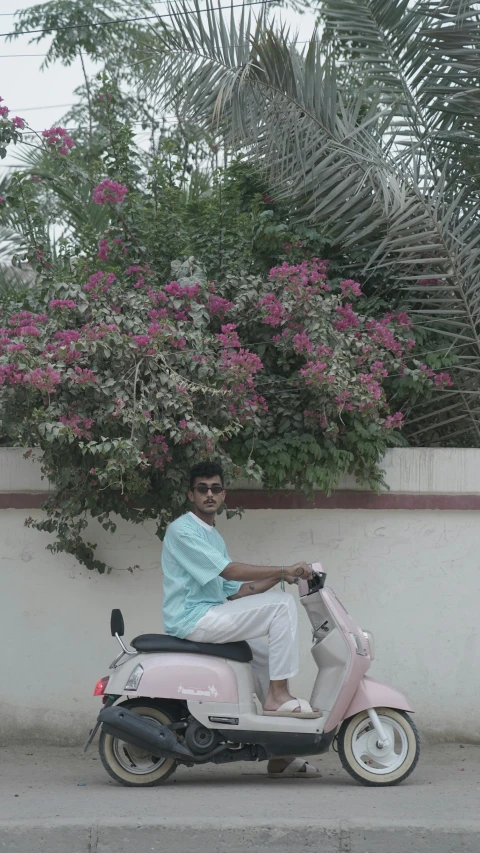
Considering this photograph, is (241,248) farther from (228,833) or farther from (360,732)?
(228,833)

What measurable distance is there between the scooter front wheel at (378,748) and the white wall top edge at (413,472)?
5.38ft

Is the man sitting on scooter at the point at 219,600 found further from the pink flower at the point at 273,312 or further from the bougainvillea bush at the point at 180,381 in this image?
the pink flower at the point at 273,312

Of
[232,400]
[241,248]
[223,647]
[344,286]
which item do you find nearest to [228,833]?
[223,647]

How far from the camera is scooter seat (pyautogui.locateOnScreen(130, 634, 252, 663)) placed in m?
5.11

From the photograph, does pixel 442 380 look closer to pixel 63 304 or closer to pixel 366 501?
pixel 366 501

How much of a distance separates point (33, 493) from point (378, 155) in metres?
3.43

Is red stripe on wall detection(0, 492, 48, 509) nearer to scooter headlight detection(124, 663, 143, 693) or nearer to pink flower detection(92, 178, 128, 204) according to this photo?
scooter headlight detection(124, 663, 143, 693)

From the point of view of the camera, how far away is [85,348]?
5496mm

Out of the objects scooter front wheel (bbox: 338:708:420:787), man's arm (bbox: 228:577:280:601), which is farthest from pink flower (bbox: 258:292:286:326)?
scooter front wheel (bbox: 338:708:420:787)

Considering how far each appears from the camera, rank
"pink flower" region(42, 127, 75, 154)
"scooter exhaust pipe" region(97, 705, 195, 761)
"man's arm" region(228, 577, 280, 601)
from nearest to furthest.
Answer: "scooter exhaust pipe" region(97, 705, 195, 761) < "man's arm" region(228, 577, 280, 601) < "pink flower" region(42, 127, 75, 154)

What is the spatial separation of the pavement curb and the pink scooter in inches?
24.8

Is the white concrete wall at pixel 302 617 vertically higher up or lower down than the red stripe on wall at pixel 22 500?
lower down

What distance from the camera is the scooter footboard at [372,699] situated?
5.10 metres

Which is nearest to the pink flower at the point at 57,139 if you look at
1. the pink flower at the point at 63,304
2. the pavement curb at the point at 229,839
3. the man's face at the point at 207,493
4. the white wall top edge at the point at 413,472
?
the pink flower at the point at 63,304
